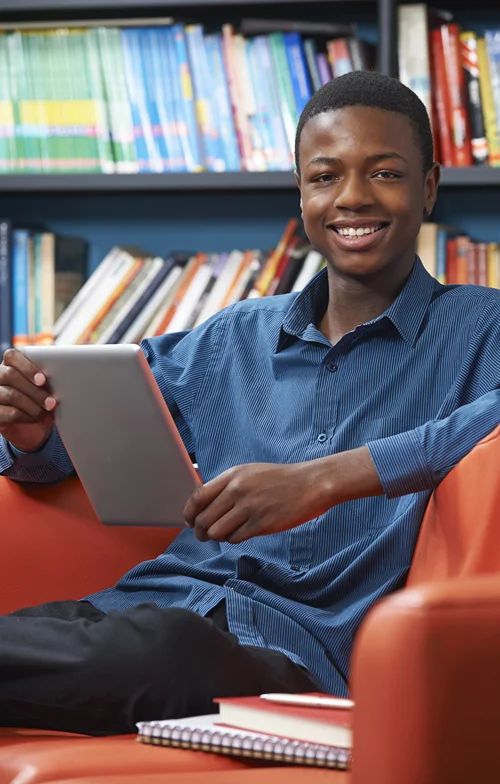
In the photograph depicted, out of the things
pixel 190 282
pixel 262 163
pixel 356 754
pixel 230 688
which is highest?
pixel 262 163

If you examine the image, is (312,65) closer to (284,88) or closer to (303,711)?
(284,88)

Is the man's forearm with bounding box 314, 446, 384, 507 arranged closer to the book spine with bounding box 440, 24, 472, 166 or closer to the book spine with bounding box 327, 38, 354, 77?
the book spine with bounding box 440, 24, 472, 166

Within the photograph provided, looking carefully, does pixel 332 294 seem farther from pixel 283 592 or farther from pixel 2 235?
pixel 2 235

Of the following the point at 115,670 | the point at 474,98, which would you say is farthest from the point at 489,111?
the point at 115,670

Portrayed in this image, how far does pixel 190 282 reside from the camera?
2348 millimetres

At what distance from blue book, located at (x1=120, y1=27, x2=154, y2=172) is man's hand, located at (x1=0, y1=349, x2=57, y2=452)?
1062 mm

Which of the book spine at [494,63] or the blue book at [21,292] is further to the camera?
the blue book at [21,292]

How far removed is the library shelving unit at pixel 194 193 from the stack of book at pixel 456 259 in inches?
4.4

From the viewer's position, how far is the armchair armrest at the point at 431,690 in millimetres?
654

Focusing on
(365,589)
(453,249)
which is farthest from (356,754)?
(453,249)

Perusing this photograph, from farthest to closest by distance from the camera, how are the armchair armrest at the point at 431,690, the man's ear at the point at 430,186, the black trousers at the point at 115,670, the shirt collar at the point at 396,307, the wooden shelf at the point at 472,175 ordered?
the wooden shelf at the point at 472,175
the man's ear at the point at 430,186
the shirt collar at the point at 396,307
the black trousers at the point at 115,670
the armchair armrest at the point at 431,690

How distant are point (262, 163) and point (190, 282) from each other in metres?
0.29

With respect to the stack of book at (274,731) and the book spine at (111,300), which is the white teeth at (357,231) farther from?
the book spine at (111,300)

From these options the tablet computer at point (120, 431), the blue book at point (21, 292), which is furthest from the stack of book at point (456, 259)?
the tablet computer at point (120, 431)
